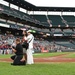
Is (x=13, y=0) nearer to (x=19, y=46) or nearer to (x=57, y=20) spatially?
(x=57, y=20)

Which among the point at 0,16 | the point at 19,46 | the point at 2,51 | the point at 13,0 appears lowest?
the point at 2,51

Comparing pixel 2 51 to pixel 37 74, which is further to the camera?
pixel 2 51

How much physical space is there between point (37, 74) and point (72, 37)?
7446 centimetres

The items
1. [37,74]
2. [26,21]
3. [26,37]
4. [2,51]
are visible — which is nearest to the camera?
[37,74]

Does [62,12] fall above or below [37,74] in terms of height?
above

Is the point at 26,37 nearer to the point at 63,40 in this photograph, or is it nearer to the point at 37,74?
the point at 37,74

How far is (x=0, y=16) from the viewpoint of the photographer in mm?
57438

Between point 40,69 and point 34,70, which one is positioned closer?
point 34,70

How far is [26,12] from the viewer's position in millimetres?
81938

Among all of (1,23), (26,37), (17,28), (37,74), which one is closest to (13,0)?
(17,28)

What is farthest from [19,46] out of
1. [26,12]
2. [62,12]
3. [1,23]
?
[62,12]

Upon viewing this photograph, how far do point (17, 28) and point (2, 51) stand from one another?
1943 cm

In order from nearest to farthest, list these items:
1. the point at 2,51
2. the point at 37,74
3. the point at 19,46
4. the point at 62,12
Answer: the point at 37,74 < the point at 19,46 < the point at 2,51 < the point at 62,12

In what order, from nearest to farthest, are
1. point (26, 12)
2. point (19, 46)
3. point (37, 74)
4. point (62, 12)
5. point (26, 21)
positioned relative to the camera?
point (37, 74) < point (19, 46) < point (26, 21) < point (26, 12) < point (62, 12)
